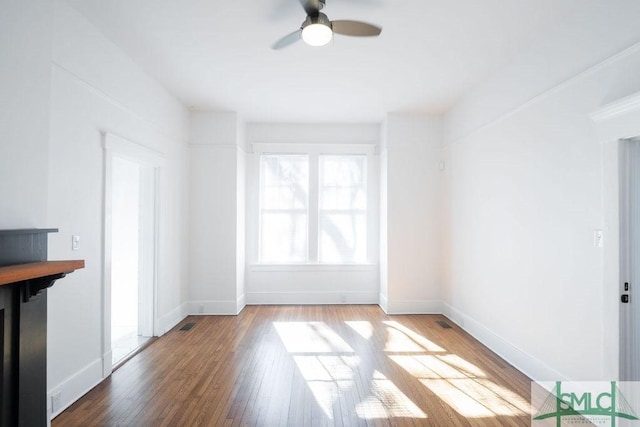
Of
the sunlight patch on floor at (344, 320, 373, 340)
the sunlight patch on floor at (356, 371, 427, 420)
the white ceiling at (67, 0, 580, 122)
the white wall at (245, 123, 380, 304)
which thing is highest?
the white ceiling at (67, 0, 580, 122)

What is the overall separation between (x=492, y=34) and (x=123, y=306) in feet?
18.1

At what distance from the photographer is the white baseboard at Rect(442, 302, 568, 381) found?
2.68 metres

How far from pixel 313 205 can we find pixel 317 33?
328 centimetres

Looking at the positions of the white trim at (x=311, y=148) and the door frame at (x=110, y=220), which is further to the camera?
the white trim at (x=311, y=148)

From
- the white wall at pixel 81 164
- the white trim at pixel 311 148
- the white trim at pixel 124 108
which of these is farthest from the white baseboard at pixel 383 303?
the white trim at pixel 124 108

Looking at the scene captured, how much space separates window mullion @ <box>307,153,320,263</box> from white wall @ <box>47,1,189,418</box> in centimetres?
256

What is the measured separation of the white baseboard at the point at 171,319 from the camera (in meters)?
3.85

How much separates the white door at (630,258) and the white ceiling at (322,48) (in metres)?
1.24

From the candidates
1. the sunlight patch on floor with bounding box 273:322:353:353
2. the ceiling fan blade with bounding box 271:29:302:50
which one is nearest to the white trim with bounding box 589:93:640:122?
the ceiling fan blade with bounding box 271:29:302:50

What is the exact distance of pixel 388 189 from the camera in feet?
15.7

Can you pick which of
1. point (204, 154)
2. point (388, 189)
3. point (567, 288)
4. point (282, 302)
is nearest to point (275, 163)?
point (204, 154)

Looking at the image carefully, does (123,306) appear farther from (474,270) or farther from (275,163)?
(474,270)

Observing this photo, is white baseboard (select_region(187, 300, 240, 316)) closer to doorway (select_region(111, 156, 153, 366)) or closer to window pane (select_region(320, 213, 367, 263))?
doorway (select_region(111, 156, 153, 366))

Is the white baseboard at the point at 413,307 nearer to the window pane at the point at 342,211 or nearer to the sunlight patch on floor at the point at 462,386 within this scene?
the window pane at the point at 342,211
